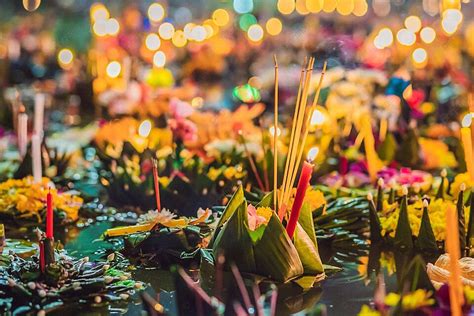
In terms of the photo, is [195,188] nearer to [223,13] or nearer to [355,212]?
[355,212]

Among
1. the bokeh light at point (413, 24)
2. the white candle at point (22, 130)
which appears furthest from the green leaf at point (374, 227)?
the bokeh light at point (413, 24)

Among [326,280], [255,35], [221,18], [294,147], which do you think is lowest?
[326,280]

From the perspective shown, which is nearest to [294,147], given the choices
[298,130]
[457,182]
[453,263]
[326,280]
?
[298,130]

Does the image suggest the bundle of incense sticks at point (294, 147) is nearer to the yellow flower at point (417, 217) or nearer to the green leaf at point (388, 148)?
the yellow flower at point (417, 217)

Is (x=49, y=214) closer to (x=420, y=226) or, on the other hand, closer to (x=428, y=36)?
(x=420, y=226)

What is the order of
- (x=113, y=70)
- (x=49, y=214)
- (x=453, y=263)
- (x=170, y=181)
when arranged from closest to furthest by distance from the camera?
1. (x=453, y=263)
2. (x=49, y=214)
3. (x=170, y=181)
4. (x=113, y=70)

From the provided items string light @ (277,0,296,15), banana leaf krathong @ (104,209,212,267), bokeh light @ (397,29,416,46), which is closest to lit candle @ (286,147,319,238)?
banana leaf krathong @ (104,209,212,267)

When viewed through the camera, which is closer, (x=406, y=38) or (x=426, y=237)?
(x=426, y=237)
